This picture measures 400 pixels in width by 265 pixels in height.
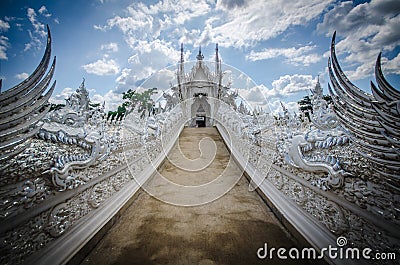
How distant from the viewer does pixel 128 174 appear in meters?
2.73

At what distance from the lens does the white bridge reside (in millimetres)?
1047

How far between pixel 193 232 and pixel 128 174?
53.2 inches

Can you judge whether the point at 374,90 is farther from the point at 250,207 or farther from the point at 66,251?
the point at 66,251

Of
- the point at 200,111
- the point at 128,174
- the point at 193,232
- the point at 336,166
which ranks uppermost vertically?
the point at 200,111

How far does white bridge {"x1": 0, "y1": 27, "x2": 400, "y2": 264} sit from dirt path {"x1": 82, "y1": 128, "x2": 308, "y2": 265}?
11 cm

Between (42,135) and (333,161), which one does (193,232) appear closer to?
(333,161)

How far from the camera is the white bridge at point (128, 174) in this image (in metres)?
1.05

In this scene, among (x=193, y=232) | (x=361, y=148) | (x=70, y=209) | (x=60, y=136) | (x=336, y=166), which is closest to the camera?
(x=361, y=148)

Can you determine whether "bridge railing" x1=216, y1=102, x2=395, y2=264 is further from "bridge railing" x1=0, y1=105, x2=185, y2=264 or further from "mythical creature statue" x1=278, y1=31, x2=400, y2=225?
"bridge railing" x1=0, y1=105, x2=185, y2=264

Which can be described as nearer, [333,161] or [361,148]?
[361,148]

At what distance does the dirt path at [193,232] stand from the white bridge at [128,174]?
11 centimetres

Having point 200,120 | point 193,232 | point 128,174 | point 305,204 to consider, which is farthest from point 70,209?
point 200,120

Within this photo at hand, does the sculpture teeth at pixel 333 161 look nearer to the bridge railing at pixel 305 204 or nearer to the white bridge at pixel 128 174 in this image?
the white bridge at pixel 128 174

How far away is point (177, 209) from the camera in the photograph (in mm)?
2389
